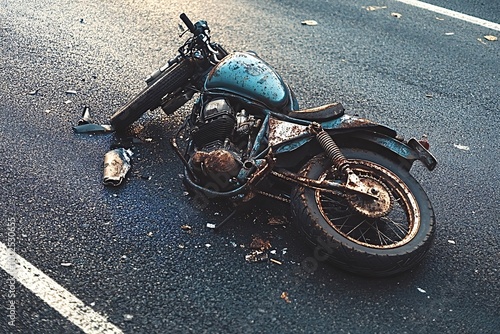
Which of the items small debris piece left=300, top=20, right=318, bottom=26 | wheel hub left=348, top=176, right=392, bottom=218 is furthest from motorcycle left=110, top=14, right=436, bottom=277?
small debris piece left=300, top=20, right=318, bottom=26

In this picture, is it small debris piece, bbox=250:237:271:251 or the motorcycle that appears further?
small debris piece, bbox=250:237:271:251

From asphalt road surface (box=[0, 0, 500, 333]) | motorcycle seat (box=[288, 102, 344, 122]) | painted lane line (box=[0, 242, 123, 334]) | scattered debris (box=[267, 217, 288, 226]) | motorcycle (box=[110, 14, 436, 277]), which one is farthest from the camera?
scattered debris (box=[267, 217, 288, 226])

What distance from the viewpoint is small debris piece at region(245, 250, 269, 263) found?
4.19 metres

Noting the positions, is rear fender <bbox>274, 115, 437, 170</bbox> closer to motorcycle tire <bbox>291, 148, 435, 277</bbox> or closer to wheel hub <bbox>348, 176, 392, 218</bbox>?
motorcycle tire <bbox>291, 148, 435, 277</bbox>

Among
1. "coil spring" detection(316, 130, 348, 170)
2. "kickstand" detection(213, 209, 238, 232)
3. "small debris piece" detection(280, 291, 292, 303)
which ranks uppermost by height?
"coil spring" detection(316, 130, 348, 170)

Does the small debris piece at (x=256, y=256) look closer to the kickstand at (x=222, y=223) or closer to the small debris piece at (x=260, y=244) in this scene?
the small debris piece at (x=260, y=244)

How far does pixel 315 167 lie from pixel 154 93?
1.58m

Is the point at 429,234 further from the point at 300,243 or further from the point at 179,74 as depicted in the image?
the point at 179,74

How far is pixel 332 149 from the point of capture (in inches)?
164

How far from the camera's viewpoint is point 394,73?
6.70 metres

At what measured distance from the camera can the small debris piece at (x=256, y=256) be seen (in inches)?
165

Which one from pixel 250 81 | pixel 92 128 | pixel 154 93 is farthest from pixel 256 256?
pixel 92 128

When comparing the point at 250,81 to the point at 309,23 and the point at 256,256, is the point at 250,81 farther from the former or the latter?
the point at 309,23

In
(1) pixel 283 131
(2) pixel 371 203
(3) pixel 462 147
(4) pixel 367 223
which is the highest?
(1) pixel 283 131
